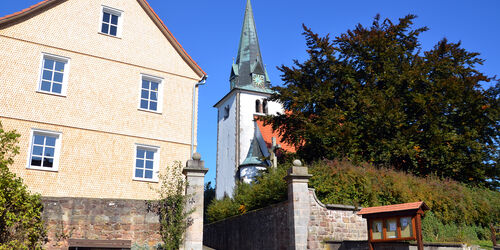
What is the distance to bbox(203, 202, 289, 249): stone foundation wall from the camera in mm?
13930

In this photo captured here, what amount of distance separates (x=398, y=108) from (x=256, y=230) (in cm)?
801

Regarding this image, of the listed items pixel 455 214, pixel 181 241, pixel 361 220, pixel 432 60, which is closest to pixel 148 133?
pixel 181 241

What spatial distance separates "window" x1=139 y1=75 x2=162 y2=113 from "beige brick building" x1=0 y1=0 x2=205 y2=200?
39mm

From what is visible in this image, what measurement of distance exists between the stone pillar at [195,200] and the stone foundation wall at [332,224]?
129 inches

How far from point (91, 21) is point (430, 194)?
44.1 ft

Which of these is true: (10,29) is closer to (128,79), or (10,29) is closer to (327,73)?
(128,79)

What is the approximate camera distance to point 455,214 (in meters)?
14.7

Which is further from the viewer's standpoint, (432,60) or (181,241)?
(432,60)

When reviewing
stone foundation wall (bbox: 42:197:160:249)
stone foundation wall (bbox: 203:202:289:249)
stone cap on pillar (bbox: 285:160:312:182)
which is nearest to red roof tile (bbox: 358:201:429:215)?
stone cap on pillar (bbox: 285:160:312:182)

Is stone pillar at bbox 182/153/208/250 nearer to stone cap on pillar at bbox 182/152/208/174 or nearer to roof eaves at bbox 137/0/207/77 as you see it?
stone cap on pillar at bbox 182/152/208/174

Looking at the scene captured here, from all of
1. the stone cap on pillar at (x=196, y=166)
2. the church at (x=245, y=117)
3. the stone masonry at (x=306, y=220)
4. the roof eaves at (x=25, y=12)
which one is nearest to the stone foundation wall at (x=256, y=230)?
the stone masonry at (x=306, y=220)

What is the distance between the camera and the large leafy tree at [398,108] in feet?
59.9

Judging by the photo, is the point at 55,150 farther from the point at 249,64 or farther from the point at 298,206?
the point at 249,64

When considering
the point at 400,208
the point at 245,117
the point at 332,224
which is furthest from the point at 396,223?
the point at 245,117
